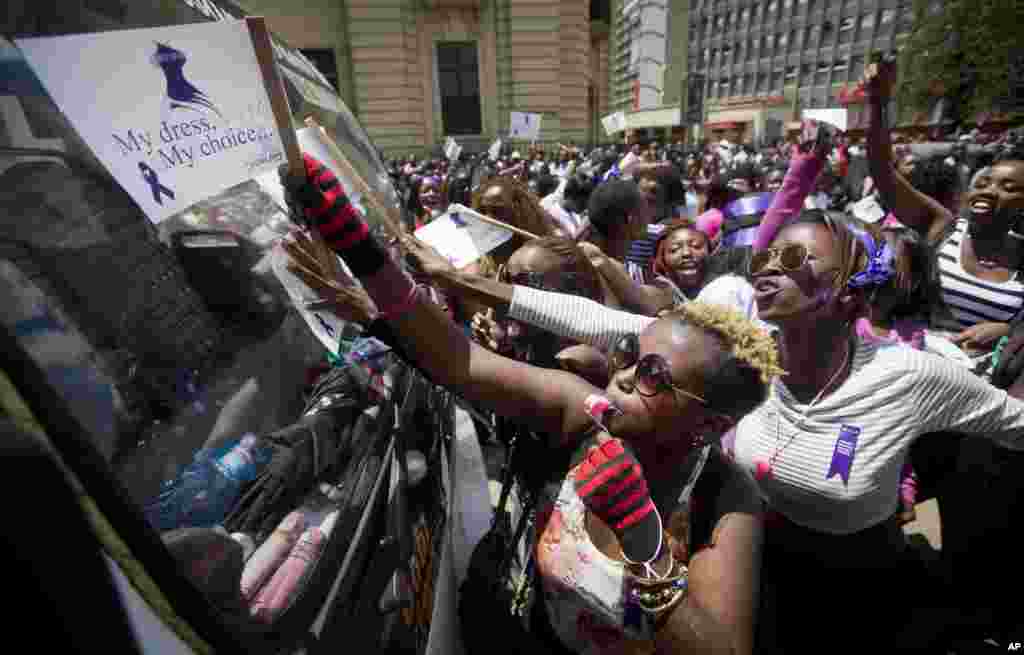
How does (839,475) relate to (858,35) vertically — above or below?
below

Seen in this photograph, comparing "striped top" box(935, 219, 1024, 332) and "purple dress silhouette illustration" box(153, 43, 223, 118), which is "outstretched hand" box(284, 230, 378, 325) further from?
"striped top" box(935, 219, 1024, 332)

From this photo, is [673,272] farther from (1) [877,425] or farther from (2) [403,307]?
(2) [403,307]

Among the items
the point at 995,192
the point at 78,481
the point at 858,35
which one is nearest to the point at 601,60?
the point at 858,35

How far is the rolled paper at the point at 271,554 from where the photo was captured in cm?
106

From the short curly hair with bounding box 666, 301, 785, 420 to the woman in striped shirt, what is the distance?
2129 mm

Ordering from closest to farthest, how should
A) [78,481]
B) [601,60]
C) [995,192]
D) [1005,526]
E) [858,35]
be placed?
[78,481] < [1005,526] < [995,192] < [601,60] < [858,35]

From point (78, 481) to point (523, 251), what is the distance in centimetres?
177

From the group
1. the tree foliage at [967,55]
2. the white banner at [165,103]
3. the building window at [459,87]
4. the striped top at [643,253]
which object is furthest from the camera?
the tree foliage at [967,55]

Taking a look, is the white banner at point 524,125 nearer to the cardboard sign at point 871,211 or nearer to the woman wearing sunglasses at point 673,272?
the cardboard sign at point 871,211

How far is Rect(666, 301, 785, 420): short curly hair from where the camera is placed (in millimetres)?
1316

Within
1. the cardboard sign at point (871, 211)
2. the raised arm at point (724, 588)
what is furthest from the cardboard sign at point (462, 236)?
the cardboard sign at point (871, 211)

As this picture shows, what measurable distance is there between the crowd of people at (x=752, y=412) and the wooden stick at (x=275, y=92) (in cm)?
6

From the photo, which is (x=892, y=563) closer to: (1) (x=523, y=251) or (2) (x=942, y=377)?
(2) (x=942, y=377)

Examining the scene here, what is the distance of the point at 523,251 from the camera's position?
2160 millimetres
